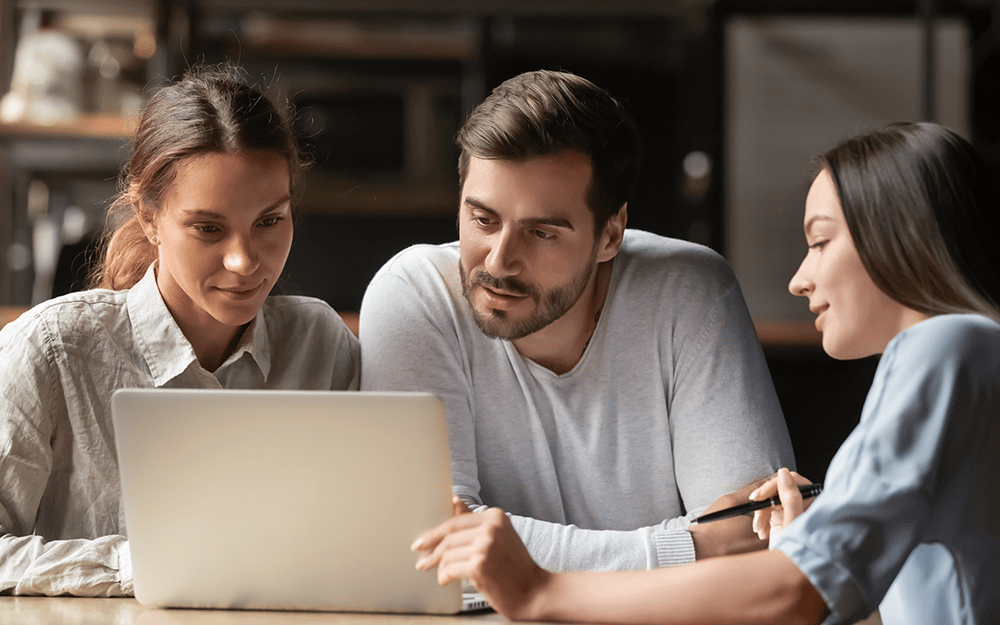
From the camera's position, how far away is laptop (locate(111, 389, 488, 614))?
0.85 meters

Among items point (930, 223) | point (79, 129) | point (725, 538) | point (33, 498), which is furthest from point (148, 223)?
point (79, 129)

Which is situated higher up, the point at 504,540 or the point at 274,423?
the point at 274,423

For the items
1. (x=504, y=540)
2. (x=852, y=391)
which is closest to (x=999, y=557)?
(x=504, y=540)

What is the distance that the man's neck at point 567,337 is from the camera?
142cm

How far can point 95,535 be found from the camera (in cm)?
122

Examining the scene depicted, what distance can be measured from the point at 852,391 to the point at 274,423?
2.21 metres

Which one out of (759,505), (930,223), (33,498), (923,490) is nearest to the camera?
(923,490)

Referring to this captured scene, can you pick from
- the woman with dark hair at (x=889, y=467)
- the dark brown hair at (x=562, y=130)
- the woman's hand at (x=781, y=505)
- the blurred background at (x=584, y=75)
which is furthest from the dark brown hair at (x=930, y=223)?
the blurred background at (x=584, y=75)

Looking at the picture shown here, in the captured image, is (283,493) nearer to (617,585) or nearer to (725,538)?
(617,585)

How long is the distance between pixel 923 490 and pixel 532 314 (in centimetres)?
68

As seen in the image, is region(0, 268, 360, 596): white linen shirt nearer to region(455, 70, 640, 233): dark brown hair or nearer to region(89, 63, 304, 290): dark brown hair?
region(89, 63, 304, 290): dark brown hair

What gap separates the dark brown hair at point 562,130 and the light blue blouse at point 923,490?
0.63 m

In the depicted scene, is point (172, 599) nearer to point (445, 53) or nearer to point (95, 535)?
point (95, 535)

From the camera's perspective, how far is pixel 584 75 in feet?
9.95
